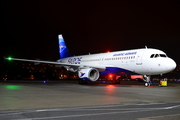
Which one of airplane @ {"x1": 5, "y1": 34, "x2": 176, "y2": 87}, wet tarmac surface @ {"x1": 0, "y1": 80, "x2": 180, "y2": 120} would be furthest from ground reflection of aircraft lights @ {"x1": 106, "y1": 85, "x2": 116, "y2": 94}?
airplane @ {"x1": 5, "y1": 34, "x2": 176, "y2": 87}

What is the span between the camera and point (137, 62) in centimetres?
2522

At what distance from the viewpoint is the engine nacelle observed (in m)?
27.2

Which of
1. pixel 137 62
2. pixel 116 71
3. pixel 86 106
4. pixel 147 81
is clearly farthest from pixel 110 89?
pixel 86 106

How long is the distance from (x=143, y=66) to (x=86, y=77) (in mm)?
6494

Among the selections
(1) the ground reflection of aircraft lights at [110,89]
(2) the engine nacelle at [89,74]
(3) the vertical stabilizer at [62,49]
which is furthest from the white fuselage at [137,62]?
(3) the vertical stabilizer at [62,49]

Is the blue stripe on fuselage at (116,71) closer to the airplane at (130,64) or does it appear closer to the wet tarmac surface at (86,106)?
the airplane at (130,64)

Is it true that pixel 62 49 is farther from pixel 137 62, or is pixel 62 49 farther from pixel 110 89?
pixel 110 89

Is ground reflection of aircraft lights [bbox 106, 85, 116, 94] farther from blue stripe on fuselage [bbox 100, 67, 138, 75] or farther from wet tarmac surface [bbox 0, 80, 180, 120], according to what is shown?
blue stripe on fuselage [bbox 100, 67, 138, 75]

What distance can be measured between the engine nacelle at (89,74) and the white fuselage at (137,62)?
3.90 ft

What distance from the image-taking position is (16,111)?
8.04 meters

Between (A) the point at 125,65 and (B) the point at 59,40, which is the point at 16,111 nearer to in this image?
(A) the point at 125,65

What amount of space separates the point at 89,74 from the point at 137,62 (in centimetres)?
557

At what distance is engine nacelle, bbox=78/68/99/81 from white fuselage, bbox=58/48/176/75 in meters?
1.19

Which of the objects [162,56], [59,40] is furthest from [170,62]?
[59,40]
